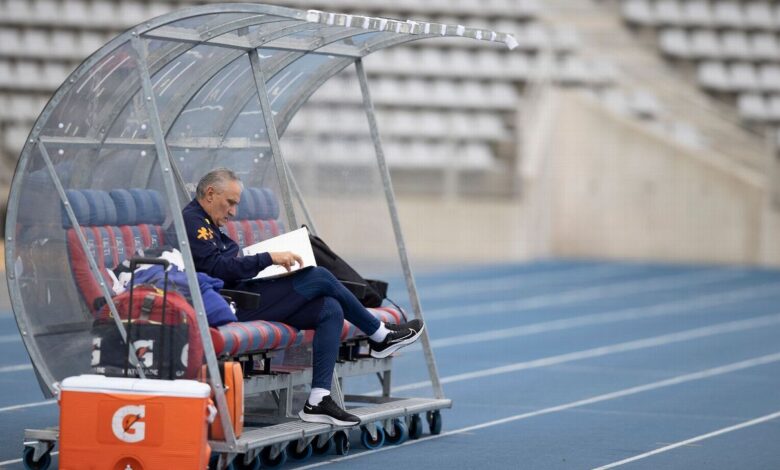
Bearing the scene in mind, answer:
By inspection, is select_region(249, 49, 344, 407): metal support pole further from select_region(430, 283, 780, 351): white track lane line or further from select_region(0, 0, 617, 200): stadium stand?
select_region(0, 0, 617, 200): stadium stand

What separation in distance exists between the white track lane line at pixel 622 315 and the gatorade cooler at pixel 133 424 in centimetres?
692

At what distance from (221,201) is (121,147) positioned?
663 millimetres

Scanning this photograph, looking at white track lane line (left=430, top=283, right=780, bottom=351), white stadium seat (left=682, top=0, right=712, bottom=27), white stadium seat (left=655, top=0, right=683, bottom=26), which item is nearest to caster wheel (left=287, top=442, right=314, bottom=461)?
white track lane line (left=430, top=283, right=780, bottom=351)

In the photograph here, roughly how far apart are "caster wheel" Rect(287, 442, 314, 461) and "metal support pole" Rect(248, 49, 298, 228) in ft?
4.19

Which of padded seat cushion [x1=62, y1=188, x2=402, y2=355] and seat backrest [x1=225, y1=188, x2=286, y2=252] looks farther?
seat backrest [x1=225, y1=188, x2=286, y2=252]

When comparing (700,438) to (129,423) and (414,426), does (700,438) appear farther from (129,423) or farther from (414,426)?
(129,423)

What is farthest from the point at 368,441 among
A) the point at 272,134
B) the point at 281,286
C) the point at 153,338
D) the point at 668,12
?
the point at 668,12

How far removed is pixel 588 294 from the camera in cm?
1927

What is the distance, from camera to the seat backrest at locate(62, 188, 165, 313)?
7.15 m

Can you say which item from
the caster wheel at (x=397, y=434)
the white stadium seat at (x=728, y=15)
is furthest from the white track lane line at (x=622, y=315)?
the white stadium seat at (x=728, y=15)

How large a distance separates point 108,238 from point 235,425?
1320 mm

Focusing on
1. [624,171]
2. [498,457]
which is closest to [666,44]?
[624,171]

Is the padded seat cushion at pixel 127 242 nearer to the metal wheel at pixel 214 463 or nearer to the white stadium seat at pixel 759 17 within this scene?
the metal wheel at pixel 214 463

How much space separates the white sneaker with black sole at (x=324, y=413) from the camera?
7312 millimetres
